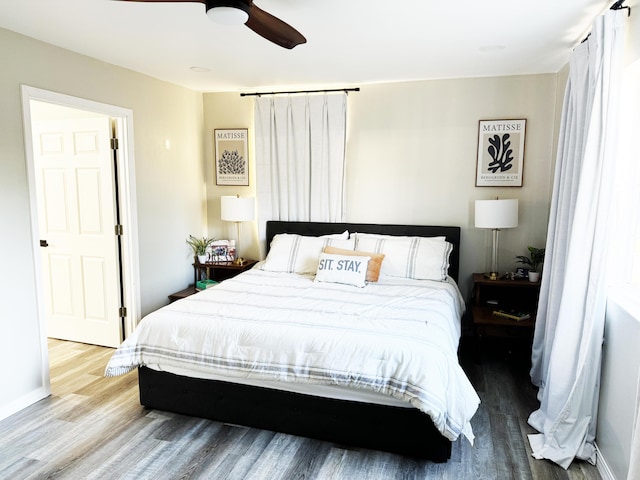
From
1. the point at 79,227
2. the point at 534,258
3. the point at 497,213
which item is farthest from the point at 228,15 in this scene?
the point at 534,258

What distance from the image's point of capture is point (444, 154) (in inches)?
160

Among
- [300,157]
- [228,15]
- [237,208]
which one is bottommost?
[237,208]

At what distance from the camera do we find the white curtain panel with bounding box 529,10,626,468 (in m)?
2.24

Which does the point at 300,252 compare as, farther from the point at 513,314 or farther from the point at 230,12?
the point at 230,12

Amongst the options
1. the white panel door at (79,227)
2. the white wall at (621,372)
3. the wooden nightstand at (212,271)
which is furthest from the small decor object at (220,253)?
the white wall at (621,372)

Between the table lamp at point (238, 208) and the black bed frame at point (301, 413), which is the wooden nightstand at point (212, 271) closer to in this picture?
the table lamp at point (238, 208)

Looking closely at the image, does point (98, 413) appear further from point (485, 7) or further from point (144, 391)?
point (485, 7)

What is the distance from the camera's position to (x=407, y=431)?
2271 millimetres

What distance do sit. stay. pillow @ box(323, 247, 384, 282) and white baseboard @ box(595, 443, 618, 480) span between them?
1874mm

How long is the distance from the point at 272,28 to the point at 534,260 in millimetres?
2903

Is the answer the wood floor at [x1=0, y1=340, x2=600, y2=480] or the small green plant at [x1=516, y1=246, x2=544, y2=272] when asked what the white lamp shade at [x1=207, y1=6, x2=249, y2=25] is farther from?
the small green plant at [x1=516, y1=246, x2=544, y2=272]

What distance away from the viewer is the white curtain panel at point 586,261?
2.24m

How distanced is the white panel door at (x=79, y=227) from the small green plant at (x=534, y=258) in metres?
3.65

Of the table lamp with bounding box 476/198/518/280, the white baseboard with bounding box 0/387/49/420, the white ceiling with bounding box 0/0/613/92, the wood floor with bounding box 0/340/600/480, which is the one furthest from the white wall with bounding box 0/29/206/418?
the table lamp with bounding box 476/198/518/280
